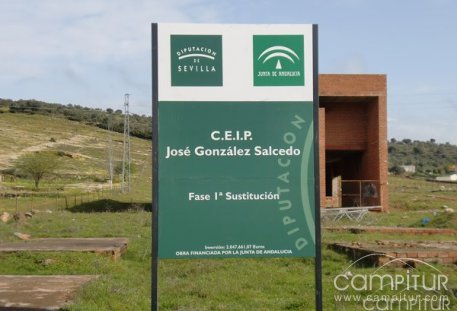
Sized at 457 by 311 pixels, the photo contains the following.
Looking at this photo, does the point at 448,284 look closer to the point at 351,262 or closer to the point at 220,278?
the point at 351,262

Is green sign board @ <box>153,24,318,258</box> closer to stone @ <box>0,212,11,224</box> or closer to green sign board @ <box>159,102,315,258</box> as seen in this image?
green sign board @ <box>159,102,315,258</box>

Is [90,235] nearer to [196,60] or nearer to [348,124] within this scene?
[196,60]

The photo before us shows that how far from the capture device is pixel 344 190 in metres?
32.2

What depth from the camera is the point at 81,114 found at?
106m

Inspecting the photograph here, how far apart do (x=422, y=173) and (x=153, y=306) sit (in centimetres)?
8374

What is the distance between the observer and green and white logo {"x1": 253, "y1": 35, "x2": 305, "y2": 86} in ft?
16.9

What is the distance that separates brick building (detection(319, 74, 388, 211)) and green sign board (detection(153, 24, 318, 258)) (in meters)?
20.9

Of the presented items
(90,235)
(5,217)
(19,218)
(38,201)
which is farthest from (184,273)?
(38,201)

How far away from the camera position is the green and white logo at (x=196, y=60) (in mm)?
5094

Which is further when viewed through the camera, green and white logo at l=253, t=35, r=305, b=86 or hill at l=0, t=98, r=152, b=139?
hill at l=0, t=98, r=152, b=139

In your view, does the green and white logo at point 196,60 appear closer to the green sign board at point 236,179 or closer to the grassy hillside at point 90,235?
the green sign board at point 236,179

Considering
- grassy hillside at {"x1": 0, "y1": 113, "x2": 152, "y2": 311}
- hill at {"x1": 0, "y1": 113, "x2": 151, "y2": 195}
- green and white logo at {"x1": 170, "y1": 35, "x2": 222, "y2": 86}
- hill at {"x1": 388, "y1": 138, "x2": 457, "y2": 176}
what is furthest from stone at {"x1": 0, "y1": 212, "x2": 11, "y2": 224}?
hill at {"x1": 388, "y1": 138, "x2": 457, "y2": 176}

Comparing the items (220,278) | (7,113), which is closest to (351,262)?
(220,278)

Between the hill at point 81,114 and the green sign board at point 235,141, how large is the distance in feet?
299
